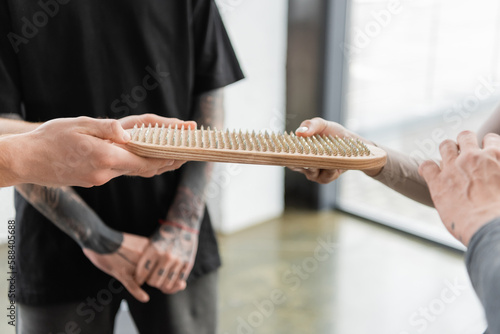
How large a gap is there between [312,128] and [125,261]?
1.42 feet

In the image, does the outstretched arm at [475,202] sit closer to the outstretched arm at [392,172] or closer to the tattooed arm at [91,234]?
the outstretched arm at [392,172]

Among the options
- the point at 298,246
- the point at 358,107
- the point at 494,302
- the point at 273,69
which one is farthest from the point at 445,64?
the point at 494,302

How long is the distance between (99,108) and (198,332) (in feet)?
1.58

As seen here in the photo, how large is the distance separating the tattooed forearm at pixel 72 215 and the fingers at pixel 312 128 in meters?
0.41

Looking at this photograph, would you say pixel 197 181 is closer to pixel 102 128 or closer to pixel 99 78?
pixel 99 78

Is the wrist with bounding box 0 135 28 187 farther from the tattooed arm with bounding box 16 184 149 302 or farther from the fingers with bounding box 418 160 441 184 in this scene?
the fingers with bounding box 418 160 441 184

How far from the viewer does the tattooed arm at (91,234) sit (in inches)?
33.8

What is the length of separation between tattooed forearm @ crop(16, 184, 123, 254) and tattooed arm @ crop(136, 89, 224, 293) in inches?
2.9

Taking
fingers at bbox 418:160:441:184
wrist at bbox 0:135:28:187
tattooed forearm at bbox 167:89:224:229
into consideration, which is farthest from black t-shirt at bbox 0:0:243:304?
fingers at bbox 418:160:441:184

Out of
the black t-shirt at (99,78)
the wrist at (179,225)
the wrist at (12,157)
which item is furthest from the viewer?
the wrist at (179,225)

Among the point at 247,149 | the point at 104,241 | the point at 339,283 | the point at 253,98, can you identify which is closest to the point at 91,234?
the point at 104,241

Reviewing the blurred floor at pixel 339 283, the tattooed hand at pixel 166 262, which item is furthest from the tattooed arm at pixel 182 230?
the blurred floor at pixel 339 283

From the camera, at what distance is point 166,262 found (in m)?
0.92

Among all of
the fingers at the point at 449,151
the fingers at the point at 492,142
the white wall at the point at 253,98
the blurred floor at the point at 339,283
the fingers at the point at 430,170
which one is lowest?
the blurred floor at the point at 339,283
